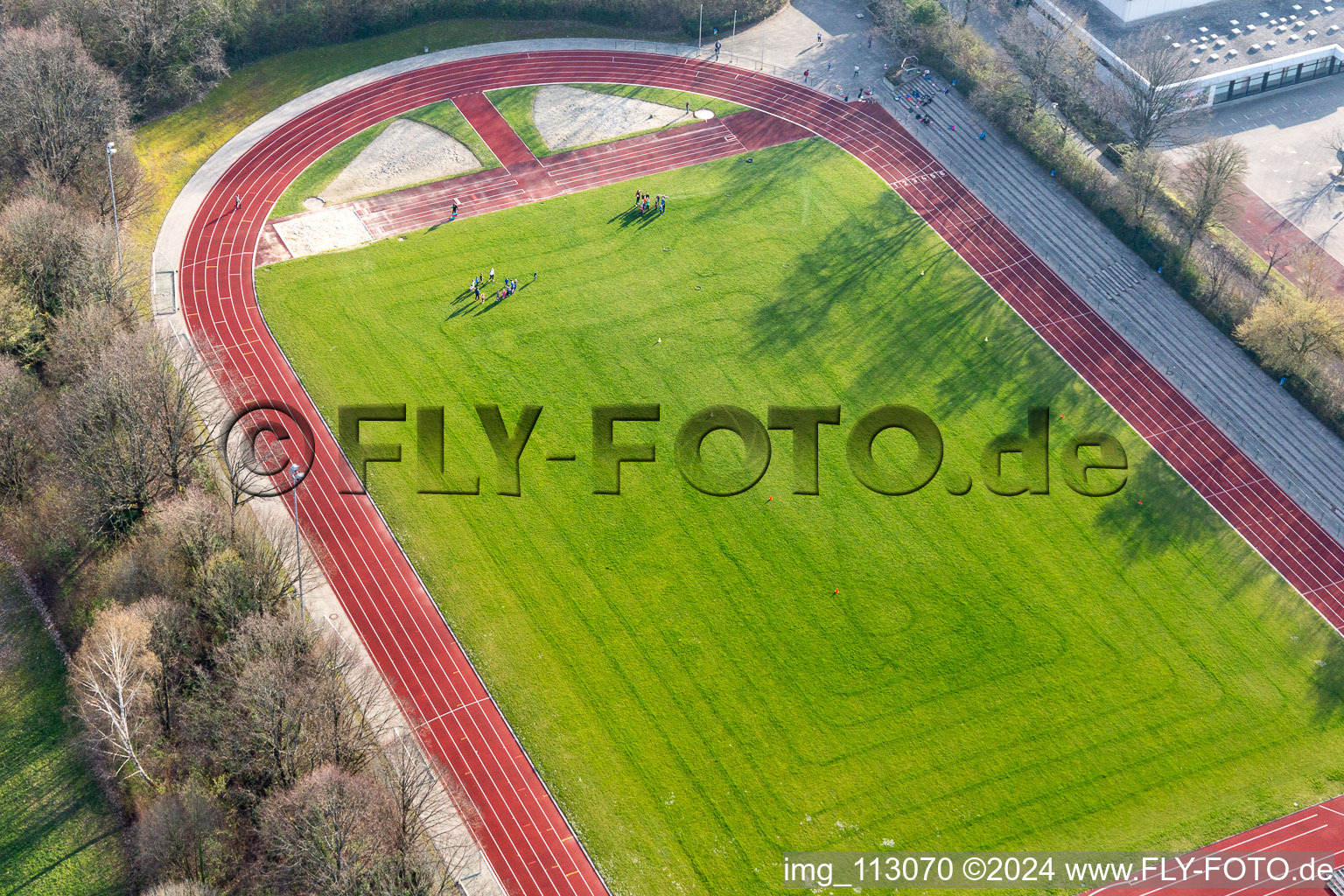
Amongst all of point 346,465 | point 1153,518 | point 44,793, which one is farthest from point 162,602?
point 1153,518

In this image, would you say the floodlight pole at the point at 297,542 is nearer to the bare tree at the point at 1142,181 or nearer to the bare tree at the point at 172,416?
the bare tree at the point at 172,416

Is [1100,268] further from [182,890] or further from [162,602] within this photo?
[182,890]

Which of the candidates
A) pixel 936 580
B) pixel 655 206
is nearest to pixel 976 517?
pixel 936 580

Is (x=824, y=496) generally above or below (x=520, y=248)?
below

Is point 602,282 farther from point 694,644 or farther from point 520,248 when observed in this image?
point 694,644

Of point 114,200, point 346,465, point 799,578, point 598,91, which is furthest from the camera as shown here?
point 598,91

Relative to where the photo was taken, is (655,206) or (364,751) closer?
(364,751)

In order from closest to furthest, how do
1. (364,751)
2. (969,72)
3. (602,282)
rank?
1. (364,751)
2. (602,282)
3. (969,72)
